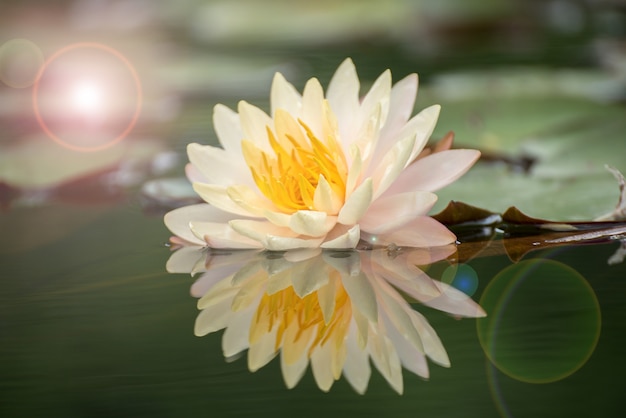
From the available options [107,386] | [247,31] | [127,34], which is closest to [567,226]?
[107,386]

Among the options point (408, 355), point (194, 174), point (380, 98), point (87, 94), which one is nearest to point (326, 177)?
point (380, 98)

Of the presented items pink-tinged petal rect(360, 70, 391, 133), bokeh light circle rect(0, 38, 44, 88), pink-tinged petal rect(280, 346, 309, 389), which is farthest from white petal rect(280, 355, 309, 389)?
bokeh light circle rect(0, 38, 44, 88)

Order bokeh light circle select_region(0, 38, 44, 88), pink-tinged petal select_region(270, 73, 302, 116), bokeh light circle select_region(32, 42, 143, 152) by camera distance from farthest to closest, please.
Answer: bokeh light circle select_region(0, 38, 44, 88)
bokeh light circle select_region(32, 42, 143, 152)
pink-tinged petal select_region(270, 73, 302, 116)

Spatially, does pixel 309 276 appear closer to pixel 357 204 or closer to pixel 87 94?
pixel 357 204

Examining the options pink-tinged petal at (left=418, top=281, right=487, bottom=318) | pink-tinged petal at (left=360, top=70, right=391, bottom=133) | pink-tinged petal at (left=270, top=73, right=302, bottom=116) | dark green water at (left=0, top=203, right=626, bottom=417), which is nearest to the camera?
dark green water at (left=0, top=203, right=626, bottom=417)

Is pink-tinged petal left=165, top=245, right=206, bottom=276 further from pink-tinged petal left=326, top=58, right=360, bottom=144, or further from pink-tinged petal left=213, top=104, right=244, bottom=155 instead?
pink-tinged petal left=326, top=58, right=360, bottom=144

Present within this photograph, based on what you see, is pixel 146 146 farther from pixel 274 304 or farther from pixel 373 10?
pixel 373 10
